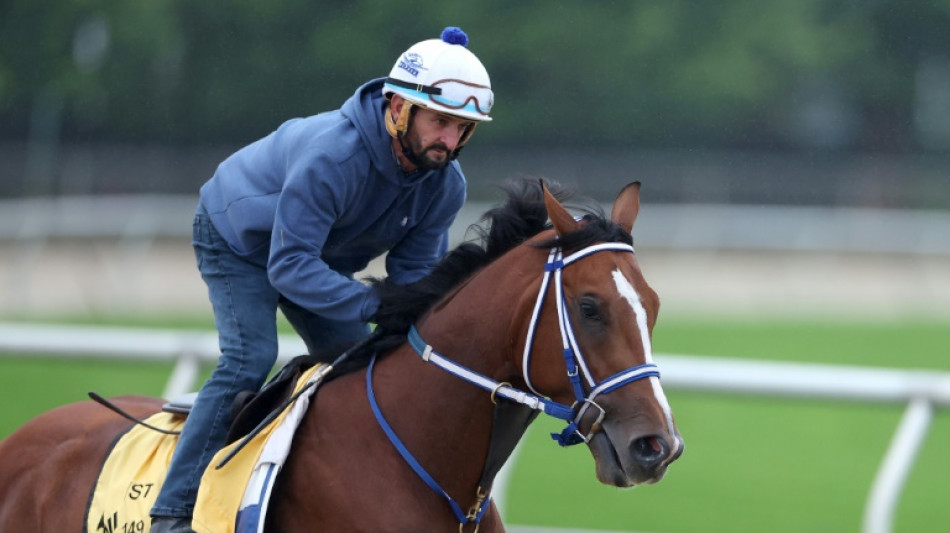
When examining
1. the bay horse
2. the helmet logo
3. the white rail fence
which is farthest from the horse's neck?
the white rail fence

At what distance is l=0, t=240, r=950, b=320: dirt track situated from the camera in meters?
17.6

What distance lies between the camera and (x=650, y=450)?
3.22 metres

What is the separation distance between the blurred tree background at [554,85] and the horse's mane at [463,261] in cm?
1876

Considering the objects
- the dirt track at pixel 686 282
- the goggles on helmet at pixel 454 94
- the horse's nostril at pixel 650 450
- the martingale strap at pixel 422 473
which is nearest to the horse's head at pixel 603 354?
the horse's nostril at pixel 650 450

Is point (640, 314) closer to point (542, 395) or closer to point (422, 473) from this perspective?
point (542, 395)

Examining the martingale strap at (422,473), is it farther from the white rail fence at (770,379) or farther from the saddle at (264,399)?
the white rail fence at (770,379)

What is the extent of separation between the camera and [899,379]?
5.34 meters

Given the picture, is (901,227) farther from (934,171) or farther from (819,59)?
(819,59)

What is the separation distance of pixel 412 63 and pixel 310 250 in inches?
22.9

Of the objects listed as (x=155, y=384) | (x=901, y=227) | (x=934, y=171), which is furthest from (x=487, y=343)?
(x=934, y=171)

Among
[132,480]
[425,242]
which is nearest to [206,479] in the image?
[132,480]

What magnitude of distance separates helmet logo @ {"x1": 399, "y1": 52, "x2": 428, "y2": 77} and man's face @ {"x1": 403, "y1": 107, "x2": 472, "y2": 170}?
106mm

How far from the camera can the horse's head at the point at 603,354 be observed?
323 centimetres

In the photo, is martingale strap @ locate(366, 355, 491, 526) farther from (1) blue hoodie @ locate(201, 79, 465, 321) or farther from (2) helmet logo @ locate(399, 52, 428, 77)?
(2) helmet logo @ locate(399, 52, 428, 77)
